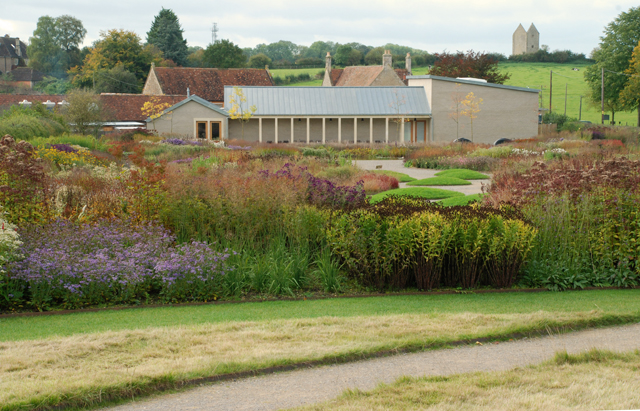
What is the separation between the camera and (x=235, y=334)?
555 cm

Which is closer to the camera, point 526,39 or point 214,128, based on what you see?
point 214,128

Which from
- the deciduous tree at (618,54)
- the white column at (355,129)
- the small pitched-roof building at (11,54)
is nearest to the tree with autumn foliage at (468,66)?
the deciduous tree at (618,54)

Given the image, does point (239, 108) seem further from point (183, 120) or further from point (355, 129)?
point (355, 129)

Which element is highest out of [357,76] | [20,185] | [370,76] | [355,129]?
[357,76]

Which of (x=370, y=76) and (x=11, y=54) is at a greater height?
(x=11, y=54)

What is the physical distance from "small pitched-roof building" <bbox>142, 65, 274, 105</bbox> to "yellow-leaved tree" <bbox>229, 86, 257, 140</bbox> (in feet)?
35.1

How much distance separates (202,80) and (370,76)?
15.3 metres

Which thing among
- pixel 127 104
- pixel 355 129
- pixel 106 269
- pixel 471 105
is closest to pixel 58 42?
pixel 127 104

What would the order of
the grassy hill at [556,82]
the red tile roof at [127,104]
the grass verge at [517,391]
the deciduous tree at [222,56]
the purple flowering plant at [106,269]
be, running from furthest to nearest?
the deciduous tree at [222,56]
the grassy hill at [556,82]
the red tile roof at [127,104]
the purple flowering plant at [106,269]
the grass verge at [517,391]

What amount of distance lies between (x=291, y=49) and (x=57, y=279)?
11968 centimetres

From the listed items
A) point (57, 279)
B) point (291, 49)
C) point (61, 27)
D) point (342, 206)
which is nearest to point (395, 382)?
point (57, 279)

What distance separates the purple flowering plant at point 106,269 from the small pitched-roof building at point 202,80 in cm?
4575

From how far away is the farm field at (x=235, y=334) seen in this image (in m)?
4.39

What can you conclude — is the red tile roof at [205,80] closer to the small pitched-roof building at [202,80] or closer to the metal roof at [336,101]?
the small pitched-roof building at [202,80]
